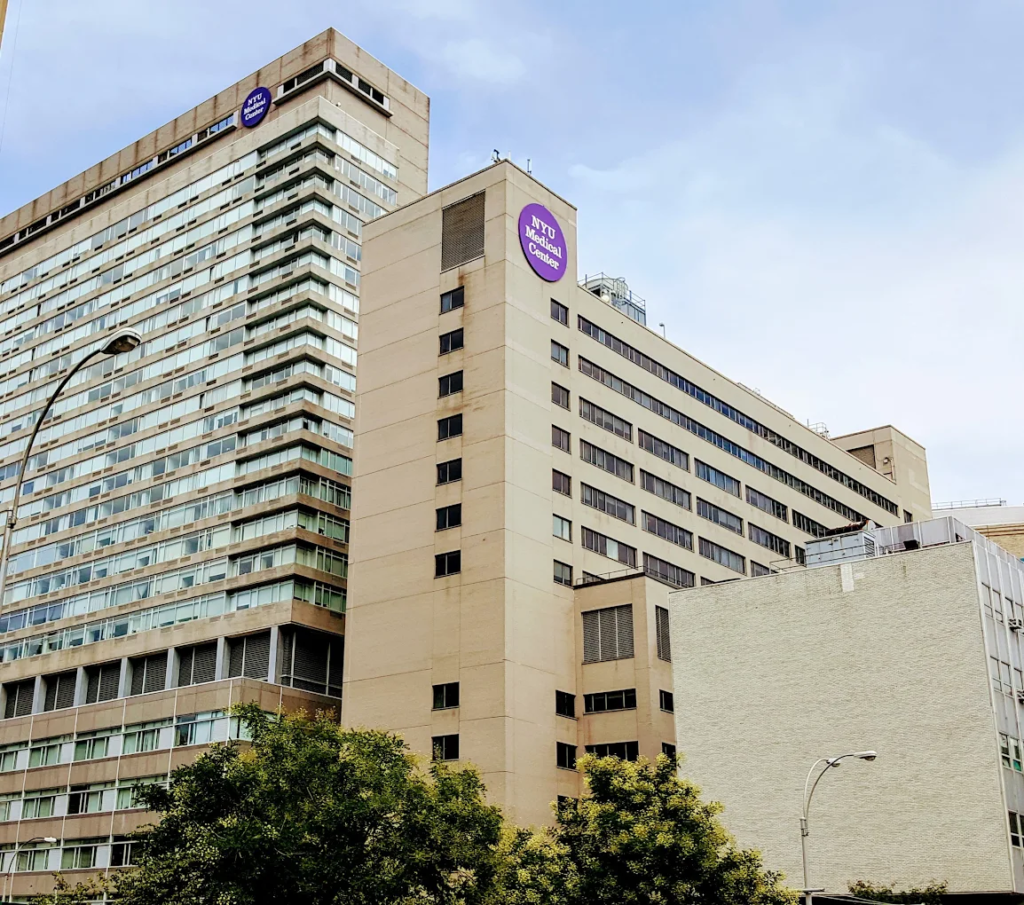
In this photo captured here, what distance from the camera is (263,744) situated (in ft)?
172

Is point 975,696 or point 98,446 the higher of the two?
point 98,446

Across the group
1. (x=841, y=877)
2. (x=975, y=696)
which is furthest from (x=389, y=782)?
(x=975, y=696)

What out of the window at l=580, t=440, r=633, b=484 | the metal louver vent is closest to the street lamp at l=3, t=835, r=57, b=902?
the window at l=580, t=440, r=633, b=484

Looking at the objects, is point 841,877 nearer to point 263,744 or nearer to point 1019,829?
point 1019,829

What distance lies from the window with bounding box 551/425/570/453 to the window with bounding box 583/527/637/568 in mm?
5703

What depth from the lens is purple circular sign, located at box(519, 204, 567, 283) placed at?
86.4m

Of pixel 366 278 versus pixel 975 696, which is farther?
pixel 366 278

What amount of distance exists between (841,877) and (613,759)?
1640 centimetres

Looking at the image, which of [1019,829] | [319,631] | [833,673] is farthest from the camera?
[319,631]

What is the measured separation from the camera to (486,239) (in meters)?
85.7

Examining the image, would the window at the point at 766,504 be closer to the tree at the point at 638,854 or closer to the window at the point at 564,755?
the window at the point at 564,755

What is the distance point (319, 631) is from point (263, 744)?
36016 millimetres

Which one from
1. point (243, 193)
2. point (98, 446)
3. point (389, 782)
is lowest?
point (389, 782)

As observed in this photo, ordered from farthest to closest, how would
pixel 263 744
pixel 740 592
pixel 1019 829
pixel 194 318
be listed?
1. pixel 194 318
2. pixel 740 592
3. pixel 1019 829
4. pixel 263 744
